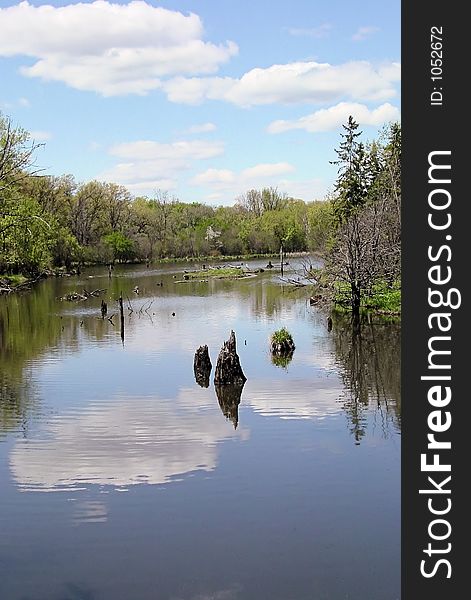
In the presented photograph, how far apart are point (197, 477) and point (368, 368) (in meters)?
12.8

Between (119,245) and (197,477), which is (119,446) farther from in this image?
(119,245)

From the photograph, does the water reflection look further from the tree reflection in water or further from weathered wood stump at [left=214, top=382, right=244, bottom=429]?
the tree reflection in water

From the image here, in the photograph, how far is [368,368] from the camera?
26.3 metres

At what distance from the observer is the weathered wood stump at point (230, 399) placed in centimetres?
1981

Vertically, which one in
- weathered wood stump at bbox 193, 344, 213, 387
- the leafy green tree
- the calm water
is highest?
the leafy green tree

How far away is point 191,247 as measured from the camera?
117 meters

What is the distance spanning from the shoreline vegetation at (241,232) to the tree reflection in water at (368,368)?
386 centimetres

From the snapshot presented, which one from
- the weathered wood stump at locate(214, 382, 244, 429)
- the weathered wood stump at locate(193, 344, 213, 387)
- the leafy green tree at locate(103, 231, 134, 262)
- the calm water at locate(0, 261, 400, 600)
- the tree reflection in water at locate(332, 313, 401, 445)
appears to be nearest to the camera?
the calm water at locate(0, 261, 400, 600)

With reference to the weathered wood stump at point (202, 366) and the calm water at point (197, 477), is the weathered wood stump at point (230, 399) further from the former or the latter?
the weathered wood stump at point (202, 366)

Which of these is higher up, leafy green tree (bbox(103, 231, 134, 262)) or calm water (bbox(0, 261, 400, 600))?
leafy green tree (bbox(103, 231, 134, 262))

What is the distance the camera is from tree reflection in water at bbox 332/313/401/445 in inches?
765

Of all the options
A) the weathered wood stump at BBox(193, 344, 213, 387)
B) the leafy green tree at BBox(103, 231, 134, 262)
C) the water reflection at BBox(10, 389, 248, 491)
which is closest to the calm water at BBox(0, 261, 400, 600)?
the water reflection at BBox(10, 389, 248, 491)

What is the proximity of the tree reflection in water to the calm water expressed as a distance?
0.11 meters

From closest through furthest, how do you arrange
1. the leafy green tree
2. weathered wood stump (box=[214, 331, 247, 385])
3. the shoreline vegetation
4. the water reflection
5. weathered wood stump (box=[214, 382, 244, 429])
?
the water reflection < weathered wood stump (box=[214, 382, 244, 429]) < weathered wood stump (box=[214, 331, 247, 385]) < the shoreline vegetation < the leafy green tree
